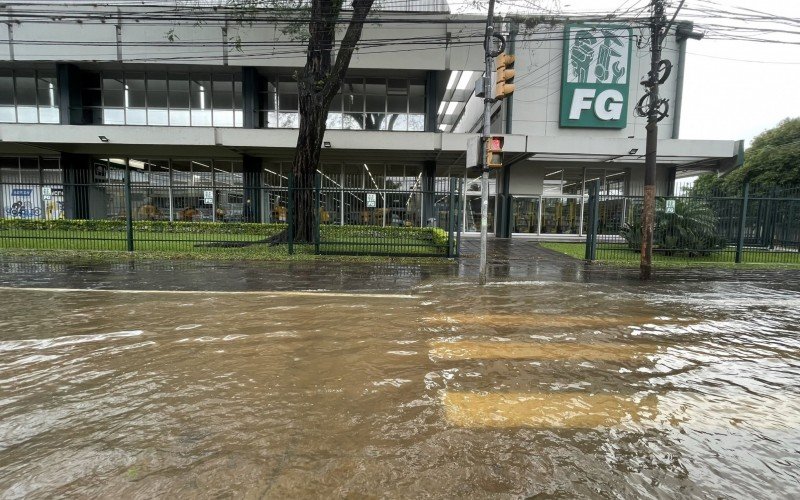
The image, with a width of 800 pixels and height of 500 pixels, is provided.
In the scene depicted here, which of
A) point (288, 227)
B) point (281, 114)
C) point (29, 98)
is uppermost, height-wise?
point (29, 98)

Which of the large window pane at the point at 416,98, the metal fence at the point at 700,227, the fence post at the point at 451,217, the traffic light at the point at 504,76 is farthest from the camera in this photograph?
the large window pane at the point at 416,98

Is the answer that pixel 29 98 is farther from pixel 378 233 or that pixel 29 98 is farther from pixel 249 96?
pixel 378 233

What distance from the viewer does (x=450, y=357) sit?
14.8ft

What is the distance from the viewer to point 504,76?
330 inches

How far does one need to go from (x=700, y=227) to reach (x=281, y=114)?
19.3 m

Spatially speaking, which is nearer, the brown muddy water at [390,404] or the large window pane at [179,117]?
the brown muddy water at [390,404]

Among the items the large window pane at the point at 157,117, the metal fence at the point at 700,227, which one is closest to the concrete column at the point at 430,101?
the metal fence at the point at 700,227

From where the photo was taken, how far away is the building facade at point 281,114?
19234mm

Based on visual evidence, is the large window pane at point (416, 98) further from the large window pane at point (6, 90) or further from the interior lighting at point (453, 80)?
the large window pane at point (6, 90)

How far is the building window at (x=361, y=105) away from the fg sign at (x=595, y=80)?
7449 mm

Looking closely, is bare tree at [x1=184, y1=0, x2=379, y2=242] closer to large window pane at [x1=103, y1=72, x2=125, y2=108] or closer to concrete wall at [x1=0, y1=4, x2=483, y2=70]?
concrete wall at [x1=0, y1=4, x2=483, y2=70]

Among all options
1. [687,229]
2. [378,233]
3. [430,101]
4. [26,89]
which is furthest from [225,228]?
[26,89]

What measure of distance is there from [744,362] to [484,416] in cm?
339

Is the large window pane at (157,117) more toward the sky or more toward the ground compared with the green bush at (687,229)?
more toward the sky
